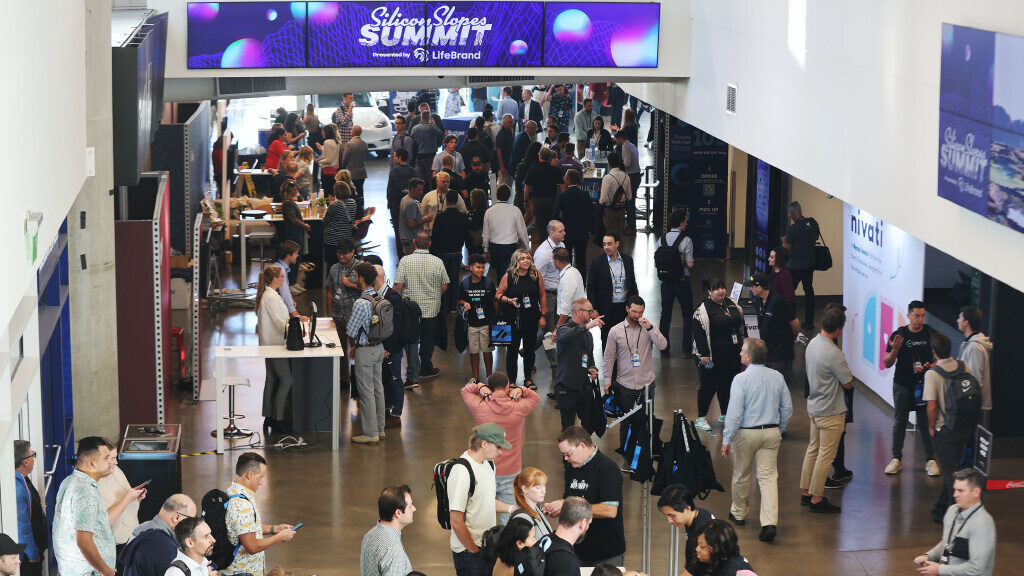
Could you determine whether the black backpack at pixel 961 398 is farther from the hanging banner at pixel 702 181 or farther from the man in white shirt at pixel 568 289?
the hanging banner at pixel 702 181

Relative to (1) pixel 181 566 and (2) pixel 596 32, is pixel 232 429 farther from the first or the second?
(2) pixel 596 32

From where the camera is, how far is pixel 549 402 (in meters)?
12.1

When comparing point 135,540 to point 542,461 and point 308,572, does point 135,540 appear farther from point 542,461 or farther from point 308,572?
point 542,461

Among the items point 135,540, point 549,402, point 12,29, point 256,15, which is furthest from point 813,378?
point 256,15

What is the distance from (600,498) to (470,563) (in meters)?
0.87

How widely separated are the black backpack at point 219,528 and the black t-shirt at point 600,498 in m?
1.96

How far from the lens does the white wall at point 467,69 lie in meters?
13.4

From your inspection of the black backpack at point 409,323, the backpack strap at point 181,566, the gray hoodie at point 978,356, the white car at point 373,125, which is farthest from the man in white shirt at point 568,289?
the white car at point 373,125

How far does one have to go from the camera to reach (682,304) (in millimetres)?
13516

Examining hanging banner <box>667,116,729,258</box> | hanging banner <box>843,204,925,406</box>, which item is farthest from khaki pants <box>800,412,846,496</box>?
hanging banner <box>667,116,729,258</box>

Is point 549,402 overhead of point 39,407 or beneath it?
beneath

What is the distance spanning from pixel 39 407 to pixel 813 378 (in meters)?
5.47

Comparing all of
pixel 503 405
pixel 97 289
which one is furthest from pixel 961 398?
pixel 97 289

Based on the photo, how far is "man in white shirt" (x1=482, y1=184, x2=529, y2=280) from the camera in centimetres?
1429
